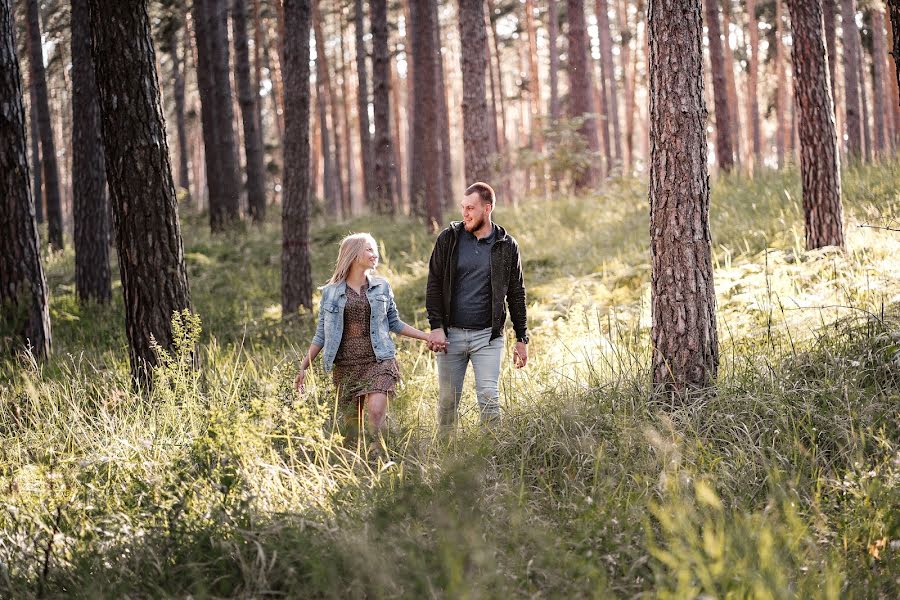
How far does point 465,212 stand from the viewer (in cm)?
577

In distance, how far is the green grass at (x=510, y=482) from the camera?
3.56 meters

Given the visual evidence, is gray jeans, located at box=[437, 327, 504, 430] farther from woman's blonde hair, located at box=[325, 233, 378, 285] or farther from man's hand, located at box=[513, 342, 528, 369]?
woman's blonde hair, located at box=[325, 233, 378, 285]

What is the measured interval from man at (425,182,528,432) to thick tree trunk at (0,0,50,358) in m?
4.95

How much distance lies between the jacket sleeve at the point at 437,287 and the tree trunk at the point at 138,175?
220cm

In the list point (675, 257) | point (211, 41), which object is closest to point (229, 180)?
point (211, 41)

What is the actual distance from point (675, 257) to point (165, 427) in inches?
135

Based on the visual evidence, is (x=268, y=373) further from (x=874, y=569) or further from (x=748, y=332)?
(x=874, y=569)

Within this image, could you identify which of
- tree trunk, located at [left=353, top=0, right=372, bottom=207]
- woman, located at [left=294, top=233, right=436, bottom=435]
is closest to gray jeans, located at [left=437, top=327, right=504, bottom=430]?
woman, located at [left=294, top=233, right=436, bottom=435]

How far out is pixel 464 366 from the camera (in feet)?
19.6

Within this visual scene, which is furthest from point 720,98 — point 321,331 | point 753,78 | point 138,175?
point 753,78

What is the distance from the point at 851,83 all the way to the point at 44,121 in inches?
734

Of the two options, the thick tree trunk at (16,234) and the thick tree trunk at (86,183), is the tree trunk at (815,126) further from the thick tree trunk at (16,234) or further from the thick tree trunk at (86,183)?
the thick tree trunk at (86,183)

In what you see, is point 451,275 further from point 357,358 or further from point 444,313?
point 357,358

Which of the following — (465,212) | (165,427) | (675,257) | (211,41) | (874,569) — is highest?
(211,41)
